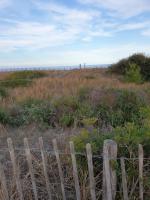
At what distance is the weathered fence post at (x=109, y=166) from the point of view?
10.1 feet

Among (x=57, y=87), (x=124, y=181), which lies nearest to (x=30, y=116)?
(x=124, y=181)

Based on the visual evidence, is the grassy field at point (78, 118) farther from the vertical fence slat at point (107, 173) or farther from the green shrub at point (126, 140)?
the vertical fence slat at point (107, 173)

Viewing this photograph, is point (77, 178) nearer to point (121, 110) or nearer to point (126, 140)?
point (126, 140)

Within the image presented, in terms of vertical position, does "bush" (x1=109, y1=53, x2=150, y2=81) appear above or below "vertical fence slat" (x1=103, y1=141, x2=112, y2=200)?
above

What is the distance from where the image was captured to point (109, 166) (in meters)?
3.15

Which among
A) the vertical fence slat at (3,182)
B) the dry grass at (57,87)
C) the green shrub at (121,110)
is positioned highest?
the dry grass at (57,87)

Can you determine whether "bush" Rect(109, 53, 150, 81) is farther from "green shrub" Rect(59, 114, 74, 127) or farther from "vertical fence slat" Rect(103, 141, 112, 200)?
"vertical fence slat" Rect(103, 141, 112, 200)

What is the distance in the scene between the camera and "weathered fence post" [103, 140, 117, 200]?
308 centimetres

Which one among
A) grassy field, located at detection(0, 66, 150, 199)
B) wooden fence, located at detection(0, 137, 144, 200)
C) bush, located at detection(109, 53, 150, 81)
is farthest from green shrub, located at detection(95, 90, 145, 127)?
bush, located at detection(109, 53, 150, 81)

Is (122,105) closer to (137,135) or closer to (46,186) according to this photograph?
(137,135)

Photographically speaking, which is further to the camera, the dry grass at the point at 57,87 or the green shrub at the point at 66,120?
the dry grass at the point at 57,87

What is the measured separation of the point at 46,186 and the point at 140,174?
3.53 ft

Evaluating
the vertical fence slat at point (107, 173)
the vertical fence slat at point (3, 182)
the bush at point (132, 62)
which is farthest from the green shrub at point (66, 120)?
the bush at point (132, 62)

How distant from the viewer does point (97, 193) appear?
3443 mm
